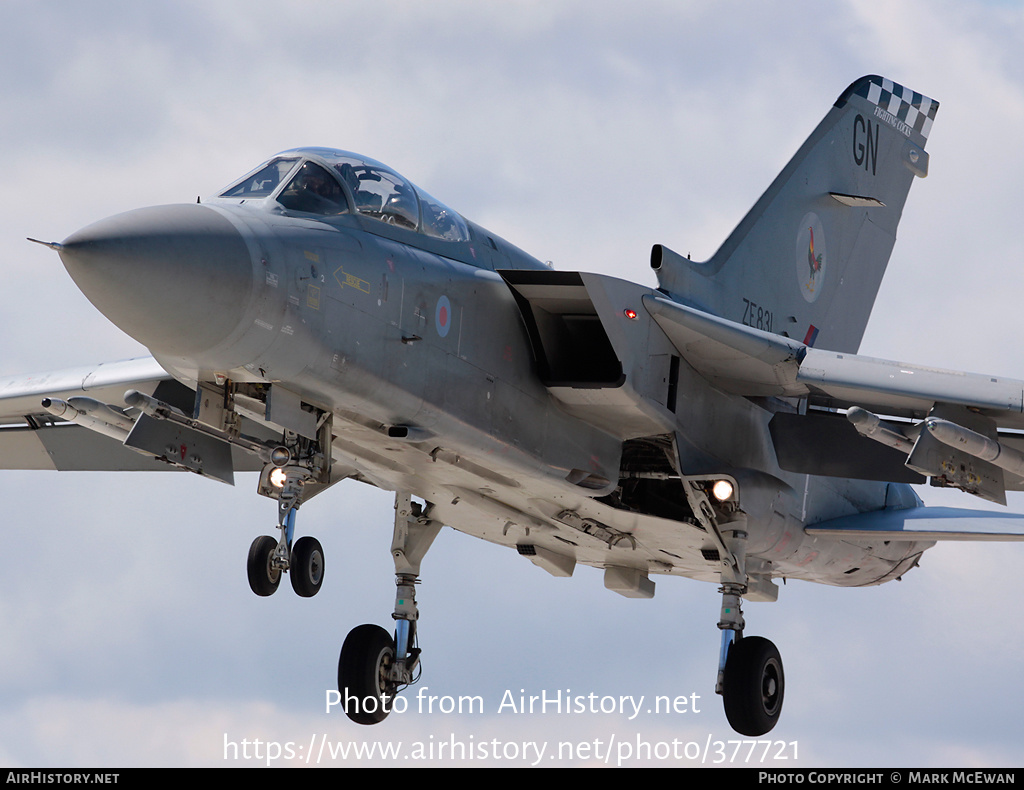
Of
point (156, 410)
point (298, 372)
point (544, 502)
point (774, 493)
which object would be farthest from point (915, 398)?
point (156, 410)

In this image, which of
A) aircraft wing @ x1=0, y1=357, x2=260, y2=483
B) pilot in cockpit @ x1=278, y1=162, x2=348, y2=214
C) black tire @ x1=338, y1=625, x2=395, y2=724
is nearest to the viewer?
pilot in cockpit @ x1=278, y1=162, x2=348, y2=214

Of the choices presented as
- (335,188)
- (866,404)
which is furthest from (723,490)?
(335,188)

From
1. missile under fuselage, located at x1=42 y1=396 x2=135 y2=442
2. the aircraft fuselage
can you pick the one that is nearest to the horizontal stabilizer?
the aircraft fuselage

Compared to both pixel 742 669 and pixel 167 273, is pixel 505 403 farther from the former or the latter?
pixel 742 669

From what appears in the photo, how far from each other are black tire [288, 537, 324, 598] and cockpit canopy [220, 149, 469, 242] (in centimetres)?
290

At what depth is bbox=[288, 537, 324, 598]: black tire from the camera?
11156 millimetres

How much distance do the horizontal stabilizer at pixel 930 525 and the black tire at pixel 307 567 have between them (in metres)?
4.91

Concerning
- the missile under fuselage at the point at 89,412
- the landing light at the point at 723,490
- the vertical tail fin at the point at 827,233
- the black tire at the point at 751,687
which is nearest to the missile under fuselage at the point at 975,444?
the landing light at the point at 723,490

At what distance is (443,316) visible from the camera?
392 inches

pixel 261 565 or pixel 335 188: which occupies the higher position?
pixel 335 188

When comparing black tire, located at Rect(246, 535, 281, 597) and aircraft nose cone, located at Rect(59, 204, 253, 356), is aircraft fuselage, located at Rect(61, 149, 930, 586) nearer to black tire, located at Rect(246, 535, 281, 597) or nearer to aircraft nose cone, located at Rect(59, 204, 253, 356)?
aircraft nose cone, located at Rect(59, 204, 253, 356)

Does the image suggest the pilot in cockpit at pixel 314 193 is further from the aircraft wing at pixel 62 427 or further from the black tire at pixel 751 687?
the black tire at pixel 751 687

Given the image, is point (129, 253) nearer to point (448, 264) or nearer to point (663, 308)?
point (448, 264)

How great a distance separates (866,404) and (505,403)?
326 centimetres
